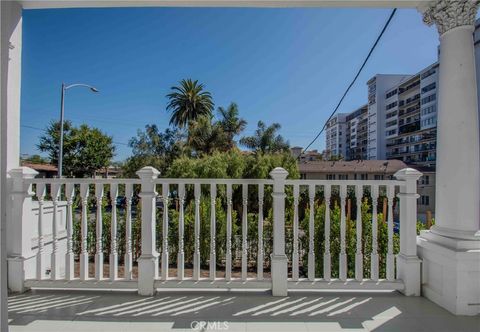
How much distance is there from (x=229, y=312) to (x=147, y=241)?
829mm

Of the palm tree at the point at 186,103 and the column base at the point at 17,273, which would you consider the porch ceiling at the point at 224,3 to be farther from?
the palm tree at the point at 186,103

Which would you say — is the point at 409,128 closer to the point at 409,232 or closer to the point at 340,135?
the point at 340,135

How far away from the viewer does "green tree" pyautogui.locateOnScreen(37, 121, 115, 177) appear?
15.0 m

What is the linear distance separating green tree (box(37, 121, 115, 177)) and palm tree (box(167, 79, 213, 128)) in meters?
6.87

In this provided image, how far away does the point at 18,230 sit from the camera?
2129 mm

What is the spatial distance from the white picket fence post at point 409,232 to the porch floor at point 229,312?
5.2 inches

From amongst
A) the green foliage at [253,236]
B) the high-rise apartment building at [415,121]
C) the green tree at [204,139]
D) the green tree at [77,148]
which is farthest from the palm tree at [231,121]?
the high-rise apartment building at [415,121]

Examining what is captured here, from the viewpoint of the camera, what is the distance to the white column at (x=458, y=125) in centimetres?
192

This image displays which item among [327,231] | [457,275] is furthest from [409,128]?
[327,231]

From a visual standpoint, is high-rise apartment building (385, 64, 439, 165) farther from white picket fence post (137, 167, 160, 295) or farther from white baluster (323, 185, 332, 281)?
white picket fence post (137, 167, 160, 295)

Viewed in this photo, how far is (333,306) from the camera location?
77.2 inches

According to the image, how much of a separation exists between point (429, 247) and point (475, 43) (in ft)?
5.70

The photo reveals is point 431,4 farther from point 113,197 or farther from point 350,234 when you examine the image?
point 350,234

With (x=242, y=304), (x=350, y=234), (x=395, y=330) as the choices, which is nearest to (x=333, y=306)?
(x=395, y=330)
